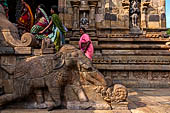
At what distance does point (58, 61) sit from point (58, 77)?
1.38 feet

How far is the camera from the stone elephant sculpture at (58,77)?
430 cm

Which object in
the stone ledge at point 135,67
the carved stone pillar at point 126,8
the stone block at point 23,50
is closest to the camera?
the stone block at point 23,50

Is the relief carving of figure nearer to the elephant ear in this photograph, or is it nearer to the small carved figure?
the small carved figure

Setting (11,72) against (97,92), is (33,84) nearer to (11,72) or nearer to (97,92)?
(11,72)

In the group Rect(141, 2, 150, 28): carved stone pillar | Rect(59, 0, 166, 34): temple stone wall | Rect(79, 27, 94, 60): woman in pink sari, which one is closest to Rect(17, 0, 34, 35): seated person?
Rect(59, 0, 166, 34): temple stone wall

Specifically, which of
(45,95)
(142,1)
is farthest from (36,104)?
(142,1)

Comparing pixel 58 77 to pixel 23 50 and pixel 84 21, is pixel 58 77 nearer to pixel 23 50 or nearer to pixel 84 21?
pixel 23 50

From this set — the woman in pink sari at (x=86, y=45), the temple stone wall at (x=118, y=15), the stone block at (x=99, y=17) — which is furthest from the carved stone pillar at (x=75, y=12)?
the woman in pink sari at (x=86, y=45)

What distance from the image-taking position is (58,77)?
4297mm

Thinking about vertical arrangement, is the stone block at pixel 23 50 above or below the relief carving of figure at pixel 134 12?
below

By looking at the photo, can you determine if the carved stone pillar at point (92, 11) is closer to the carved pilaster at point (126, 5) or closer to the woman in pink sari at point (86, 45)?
the carved pilaster at point (126, 5)

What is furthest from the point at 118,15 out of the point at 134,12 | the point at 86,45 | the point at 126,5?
the point at 86,45

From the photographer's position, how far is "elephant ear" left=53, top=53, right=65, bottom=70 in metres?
4.38

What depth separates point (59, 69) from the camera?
14.3 feet
